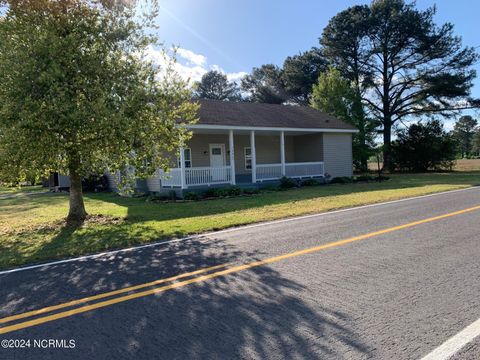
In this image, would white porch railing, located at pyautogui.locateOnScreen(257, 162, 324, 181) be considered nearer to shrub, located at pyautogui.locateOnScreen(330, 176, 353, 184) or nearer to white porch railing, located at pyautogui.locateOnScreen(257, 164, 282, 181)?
white porch railing, located at pyautogui.locateOnScreen(257, 164, 282, 181)

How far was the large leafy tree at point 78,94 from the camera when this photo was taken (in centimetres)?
822

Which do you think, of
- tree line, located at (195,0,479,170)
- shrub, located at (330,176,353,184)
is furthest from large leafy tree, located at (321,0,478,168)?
shrub, located at (330,176,353,184)

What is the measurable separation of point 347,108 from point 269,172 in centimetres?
1101

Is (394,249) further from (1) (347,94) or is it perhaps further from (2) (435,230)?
(1) (347,94)

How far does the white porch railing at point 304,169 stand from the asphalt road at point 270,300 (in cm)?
1449

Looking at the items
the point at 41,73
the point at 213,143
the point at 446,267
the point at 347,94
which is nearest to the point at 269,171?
the point at 213,143

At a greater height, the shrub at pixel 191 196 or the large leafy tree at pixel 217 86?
the large leafy tree at pixel 217 86

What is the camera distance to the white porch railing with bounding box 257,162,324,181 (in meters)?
20.1

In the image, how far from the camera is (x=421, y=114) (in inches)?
1470

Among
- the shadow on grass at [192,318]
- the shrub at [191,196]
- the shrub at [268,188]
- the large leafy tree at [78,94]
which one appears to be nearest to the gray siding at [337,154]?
the shrub at [268,188]

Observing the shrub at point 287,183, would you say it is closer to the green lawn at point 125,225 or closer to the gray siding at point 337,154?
the gray siding at point 337,154

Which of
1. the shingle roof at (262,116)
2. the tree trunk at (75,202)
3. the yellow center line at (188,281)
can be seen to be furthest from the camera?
the shingle roof at (262,116)

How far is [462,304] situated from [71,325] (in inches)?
150

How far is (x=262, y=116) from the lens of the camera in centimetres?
2159
